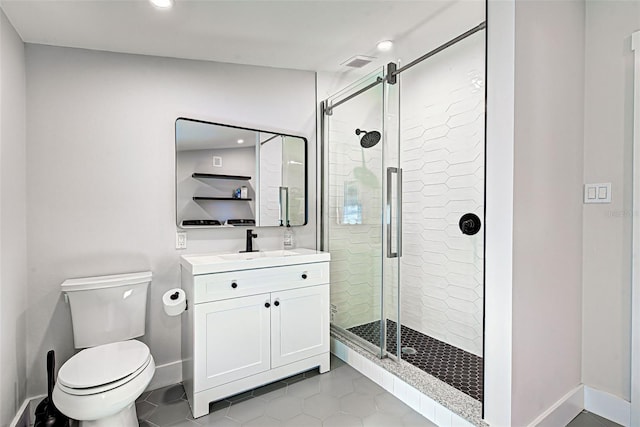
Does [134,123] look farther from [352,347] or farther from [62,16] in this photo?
[352,347]

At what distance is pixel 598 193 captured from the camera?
1.94 metres

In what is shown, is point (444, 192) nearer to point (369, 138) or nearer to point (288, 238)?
point (369, 138)

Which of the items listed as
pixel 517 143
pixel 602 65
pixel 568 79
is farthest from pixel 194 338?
pixel 602 65

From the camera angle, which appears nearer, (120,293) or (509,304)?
(509,304)

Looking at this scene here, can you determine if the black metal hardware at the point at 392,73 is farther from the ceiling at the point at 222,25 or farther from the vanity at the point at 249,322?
the vanity at the point at 249,322

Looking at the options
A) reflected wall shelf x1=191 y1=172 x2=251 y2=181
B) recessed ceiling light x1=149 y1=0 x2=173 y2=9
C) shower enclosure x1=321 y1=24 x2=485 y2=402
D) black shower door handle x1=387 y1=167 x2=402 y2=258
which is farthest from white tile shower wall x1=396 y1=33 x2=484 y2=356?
recessed ceiling light x1=149 y1=0 x2=173 y2=9

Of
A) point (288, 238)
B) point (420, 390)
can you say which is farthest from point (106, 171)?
point (420, 390)

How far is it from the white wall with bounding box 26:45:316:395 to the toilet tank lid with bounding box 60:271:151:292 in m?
0.12

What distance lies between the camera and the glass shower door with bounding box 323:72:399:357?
7.84 ft

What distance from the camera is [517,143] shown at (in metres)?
1.51

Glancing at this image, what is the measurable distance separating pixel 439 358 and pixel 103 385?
211cm

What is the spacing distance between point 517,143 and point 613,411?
1.72m

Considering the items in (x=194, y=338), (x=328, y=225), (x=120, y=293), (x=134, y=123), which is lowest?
(x=194, y=338)

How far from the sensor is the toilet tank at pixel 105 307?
6.16ft
